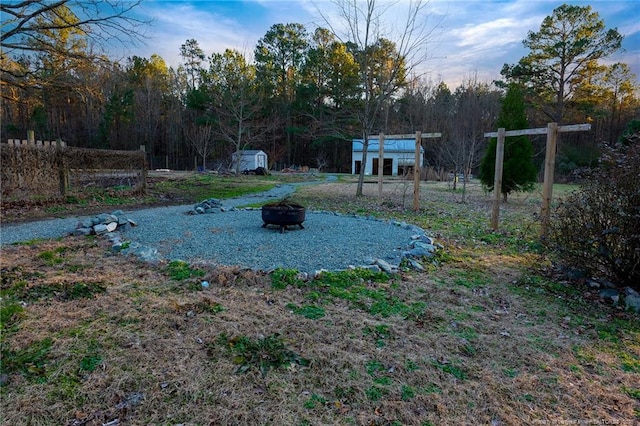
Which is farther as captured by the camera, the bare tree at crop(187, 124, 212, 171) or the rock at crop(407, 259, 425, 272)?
the bare tree at crop(187, 124, 212, 171)

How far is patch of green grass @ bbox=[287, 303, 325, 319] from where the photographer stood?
308cm

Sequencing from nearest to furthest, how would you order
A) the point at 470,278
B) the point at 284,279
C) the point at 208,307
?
Answer: the point at 208,307 → the point at 284,279 → the point at 470,278

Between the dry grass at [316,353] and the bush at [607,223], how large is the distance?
44 cm

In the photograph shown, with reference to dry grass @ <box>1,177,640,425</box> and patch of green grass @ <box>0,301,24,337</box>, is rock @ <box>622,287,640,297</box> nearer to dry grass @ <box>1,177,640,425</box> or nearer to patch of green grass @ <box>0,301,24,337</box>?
dry grass @ <box>1,177,640,425</box>

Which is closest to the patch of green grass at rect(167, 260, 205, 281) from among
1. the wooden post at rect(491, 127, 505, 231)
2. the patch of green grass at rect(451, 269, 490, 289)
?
the patch of green grass at rect(451, 269, 490, 289)

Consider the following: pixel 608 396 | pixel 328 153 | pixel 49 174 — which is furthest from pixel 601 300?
pixel 328 153

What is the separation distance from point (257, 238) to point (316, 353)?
3.37 metres

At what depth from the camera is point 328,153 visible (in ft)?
121

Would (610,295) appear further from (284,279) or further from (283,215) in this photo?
(283,215)

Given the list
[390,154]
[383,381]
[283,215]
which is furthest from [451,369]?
[390,154]

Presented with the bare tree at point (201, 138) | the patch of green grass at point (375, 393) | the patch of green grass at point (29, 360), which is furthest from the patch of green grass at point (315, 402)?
the bare tree at point (201, 138)

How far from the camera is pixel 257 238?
5.66m

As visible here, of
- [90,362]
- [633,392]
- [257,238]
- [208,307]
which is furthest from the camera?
[257,238]

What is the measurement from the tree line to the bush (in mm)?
10719
